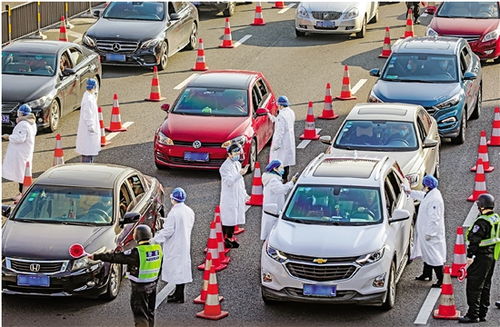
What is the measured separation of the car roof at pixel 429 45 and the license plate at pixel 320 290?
10.6 m

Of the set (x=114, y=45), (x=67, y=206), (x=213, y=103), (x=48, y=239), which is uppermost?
(x=67, y=206)

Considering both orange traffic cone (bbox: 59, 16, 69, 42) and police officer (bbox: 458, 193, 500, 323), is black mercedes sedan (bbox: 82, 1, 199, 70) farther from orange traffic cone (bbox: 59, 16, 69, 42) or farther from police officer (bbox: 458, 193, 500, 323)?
police officer (bbox: 458, 193, 500, 323)

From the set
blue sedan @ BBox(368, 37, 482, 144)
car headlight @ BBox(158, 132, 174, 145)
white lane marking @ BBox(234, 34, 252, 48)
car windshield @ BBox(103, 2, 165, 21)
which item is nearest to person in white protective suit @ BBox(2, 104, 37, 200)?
car headlight @ BBox(158, 132, 174, 145)

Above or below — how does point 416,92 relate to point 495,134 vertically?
above

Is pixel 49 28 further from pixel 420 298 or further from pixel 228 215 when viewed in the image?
pixel 420 298

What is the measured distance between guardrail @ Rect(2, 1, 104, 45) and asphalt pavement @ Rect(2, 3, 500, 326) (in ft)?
1.82

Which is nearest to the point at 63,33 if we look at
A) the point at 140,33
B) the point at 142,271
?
the point at 140,33

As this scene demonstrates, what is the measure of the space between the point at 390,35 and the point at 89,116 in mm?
13522

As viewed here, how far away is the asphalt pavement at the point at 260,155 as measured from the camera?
18344 millimetres

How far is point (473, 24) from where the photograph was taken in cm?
3272

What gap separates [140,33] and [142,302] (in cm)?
1538

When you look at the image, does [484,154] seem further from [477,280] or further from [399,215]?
[477,280]

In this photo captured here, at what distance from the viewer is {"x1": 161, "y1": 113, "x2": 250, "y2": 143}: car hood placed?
972 inches

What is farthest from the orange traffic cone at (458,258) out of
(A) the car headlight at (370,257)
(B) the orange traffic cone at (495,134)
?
(B) the orange traffic cone at (495,134)
